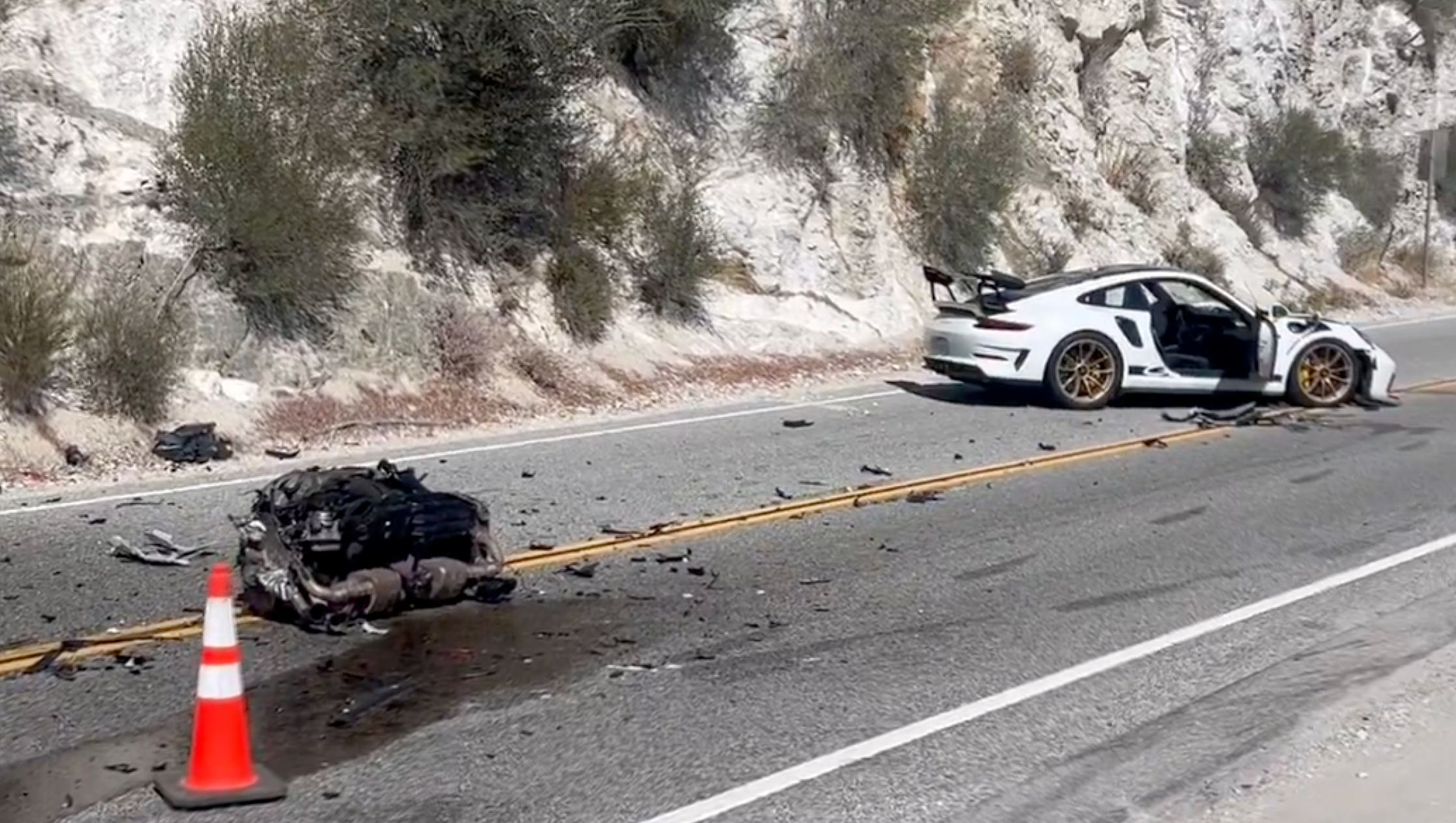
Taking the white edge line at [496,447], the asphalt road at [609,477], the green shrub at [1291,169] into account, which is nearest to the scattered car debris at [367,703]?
the asphalt road at [609,477]

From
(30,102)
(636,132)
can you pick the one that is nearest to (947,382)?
(636,132)

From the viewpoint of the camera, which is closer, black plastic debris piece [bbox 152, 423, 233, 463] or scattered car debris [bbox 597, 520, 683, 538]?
scattered car debris [bbox 597, 520, 683, 538]

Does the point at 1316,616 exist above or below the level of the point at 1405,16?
below

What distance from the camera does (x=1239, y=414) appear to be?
1580cm

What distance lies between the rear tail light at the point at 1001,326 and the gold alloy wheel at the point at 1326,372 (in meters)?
2.72

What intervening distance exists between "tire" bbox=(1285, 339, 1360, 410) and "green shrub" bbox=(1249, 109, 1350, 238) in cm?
1897

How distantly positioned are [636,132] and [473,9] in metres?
3.63

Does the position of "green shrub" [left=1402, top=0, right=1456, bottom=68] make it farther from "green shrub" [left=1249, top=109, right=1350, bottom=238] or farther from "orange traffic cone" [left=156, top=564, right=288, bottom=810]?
"orange traffic cone" [left=156, top=564, right=288, bottom=810]

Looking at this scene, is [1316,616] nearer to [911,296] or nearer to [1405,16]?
[911,296]

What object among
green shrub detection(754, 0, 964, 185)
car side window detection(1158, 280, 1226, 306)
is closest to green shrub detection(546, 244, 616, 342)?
green shrub detection(754, 0, 964, 185)

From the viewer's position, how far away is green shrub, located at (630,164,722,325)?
1927 cm

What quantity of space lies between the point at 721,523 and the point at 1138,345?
23.1ft

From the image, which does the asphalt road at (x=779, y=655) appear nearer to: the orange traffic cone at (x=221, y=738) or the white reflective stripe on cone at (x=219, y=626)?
the orange traffic cone at (x=221, y=738)

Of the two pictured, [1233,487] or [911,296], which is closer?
[1233,487]
